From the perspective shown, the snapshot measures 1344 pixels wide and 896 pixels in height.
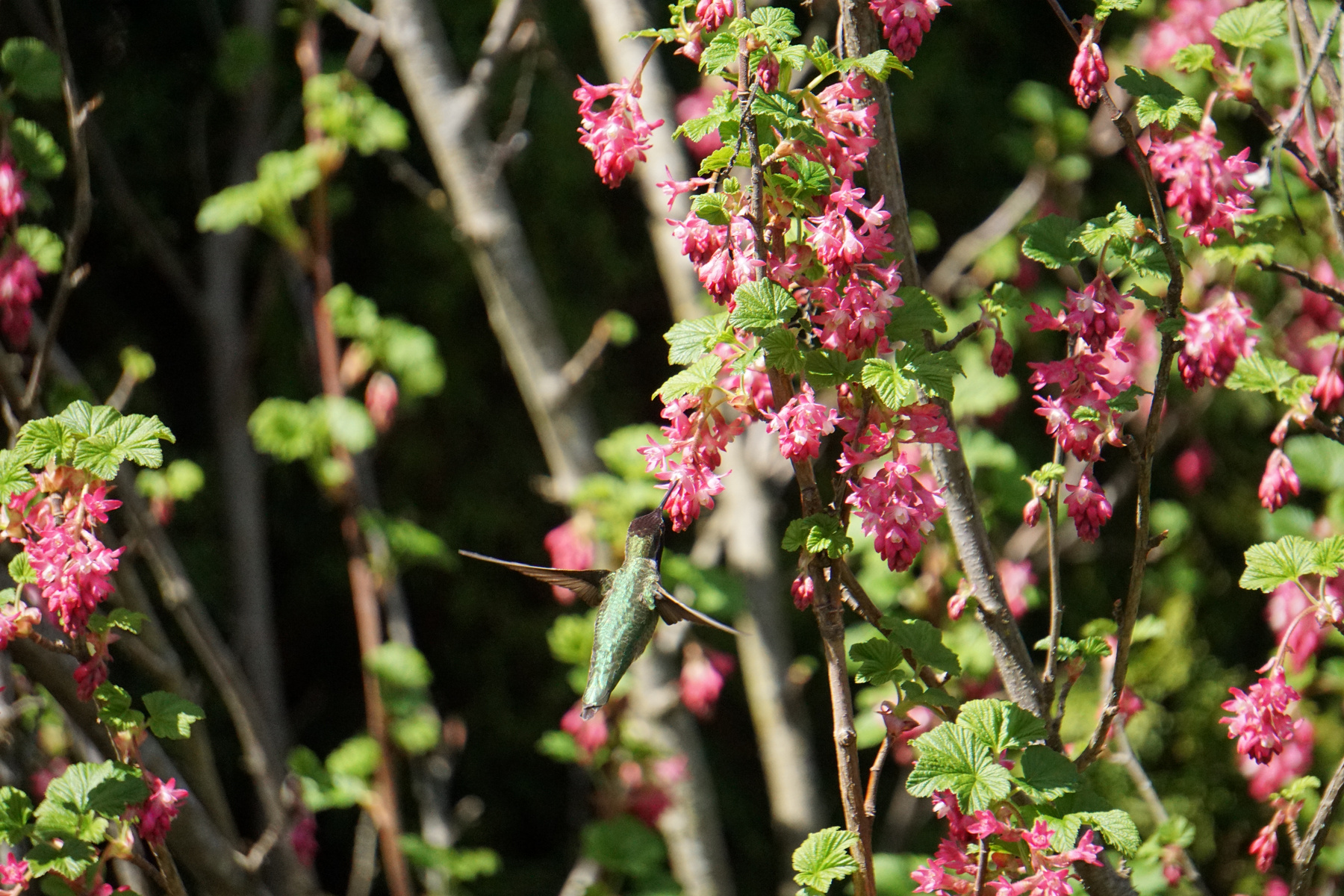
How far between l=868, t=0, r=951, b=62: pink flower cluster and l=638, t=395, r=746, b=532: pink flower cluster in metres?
0.36

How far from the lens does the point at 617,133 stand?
1.02 metres

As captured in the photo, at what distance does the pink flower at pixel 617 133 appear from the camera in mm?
1018

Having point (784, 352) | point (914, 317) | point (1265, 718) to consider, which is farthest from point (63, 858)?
point (1265, 718)

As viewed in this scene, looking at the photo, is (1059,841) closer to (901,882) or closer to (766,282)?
(766,282)

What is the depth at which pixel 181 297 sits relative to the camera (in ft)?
9.06

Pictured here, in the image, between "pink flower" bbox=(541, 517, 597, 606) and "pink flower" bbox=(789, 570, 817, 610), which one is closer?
"pink flower" bbox=(789, 570, 817, 610)

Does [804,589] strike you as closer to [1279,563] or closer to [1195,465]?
[1279,563]

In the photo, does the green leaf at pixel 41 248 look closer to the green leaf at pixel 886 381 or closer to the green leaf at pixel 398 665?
the green leaf at pixel 398 665

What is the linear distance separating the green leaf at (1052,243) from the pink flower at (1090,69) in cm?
11

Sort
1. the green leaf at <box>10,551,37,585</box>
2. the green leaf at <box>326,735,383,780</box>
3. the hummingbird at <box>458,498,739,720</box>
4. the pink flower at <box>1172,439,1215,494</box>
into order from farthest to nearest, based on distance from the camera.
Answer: the pink flower at <box>1172,439,1215,494</box> → the green leaf at <box>326,735,383,780</box> → the hummingbird at <box>458,498,739,720</box> → the green leaf at <box>10,551,37,585</box>

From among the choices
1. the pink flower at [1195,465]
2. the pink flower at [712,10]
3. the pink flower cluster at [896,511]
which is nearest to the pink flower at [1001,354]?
the pink flower cluster at [896,511]

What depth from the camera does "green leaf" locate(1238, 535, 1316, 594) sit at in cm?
110

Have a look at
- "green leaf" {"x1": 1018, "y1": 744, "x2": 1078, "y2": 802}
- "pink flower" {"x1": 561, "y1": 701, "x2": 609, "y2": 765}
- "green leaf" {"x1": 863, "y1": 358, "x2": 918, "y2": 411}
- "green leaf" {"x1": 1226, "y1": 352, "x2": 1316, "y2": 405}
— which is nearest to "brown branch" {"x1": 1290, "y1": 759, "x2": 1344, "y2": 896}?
"green leaf" {"x1": 1018, "y1": 744, "x2": 1078, "y2": 802}

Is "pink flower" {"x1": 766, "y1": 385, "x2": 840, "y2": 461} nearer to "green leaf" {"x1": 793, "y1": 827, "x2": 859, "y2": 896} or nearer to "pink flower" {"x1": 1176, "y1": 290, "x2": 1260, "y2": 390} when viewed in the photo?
"green leaf" {"x1": 793, "y1": 827, "x2": 859, "y2": 896}
